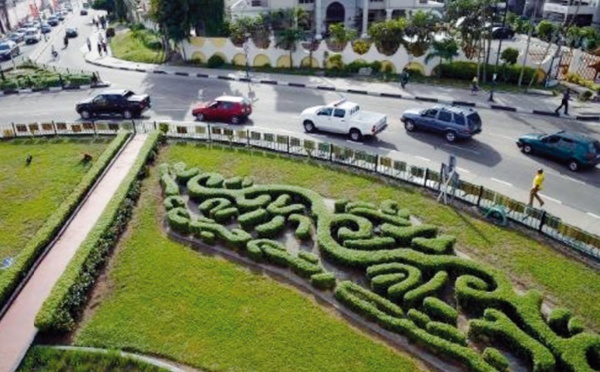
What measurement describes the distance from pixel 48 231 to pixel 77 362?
6.49m

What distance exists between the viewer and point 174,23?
4294 centimetres

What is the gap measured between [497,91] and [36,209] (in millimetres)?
29152

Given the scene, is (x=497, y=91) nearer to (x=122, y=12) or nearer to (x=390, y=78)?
(x=390, y=78)

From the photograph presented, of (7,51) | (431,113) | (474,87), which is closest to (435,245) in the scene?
(431,113)

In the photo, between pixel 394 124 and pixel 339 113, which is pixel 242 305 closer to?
pixel 339 113

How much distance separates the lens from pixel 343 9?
182ft

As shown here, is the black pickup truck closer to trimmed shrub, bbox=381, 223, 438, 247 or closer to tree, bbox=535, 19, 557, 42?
trimmed shrub, bbox=381, 223, 438, 247

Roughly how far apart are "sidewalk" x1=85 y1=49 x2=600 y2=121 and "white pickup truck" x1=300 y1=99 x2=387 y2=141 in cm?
859

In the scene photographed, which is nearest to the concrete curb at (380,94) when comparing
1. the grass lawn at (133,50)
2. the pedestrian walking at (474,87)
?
the pedestrian walking at (474,87)

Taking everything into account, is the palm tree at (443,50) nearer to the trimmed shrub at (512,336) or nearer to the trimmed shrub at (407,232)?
the trimmed shrub at (407,232)

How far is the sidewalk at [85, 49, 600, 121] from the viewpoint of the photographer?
30672mm

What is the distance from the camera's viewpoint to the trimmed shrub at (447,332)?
12.4 m

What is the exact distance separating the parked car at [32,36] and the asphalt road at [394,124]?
87.1ft

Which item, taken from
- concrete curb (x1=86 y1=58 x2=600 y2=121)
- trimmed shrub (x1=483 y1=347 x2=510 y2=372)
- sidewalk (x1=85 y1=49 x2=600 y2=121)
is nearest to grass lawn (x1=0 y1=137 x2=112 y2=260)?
concrete curb (x1=86 y1=58 x2=600 y2=121)
